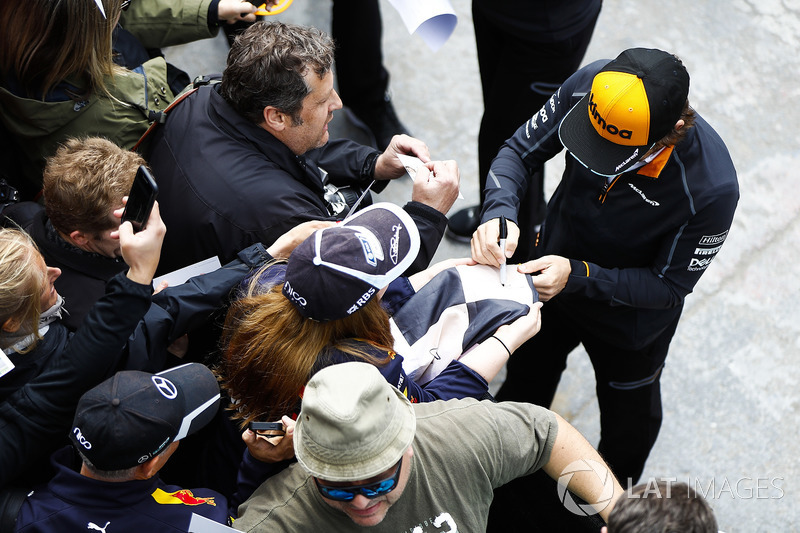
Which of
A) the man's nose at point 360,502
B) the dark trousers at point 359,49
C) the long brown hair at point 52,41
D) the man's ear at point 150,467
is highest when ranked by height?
the long brown hair at point 52,41

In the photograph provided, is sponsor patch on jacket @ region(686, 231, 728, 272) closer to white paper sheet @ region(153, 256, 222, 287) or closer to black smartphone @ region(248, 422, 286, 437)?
black smartphone @ region(248, 422, 286, 437)

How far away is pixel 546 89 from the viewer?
3582mm

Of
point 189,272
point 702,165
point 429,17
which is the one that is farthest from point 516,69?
point 189,272

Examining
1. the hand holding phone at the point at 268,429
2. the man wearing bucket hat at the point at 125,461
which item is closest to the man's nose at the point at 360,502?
the hand holding phone at the point at 268,429

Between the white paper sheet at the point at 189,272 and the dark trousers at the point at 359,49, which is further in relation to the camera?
the dark trousers at the point at 359,49

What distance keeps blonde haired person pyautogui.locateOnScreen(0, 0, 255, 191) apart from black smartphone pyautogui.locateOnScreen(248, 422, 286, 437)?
139 cm

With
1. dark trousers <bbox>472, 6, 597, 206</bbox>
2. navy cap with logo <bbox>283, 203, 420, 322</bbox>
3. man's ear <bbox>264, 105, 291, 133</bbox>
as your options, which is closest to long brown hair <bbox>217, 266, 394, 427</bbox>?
navy cap with logo <bbox>283, 203, 420, 322</bbox>

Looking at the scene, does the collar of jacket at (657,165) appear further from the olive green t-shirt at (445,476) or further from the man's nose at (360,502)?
the man's nose at (360,502)

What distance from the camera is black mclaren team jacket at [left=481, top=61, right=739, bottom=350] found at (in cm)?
240

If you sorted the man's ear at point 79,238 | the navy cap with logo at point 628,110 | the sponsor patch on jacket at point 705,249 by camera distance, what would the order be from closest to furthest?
the navy cap with logo at point 628,110 < the man's ear at point 79,238 < the sponsor patch on jacket at point 705,249

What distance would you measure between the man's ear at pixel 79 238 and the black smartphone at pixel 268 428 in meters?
0.88

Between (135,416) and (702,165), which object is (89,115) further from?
(702,165)

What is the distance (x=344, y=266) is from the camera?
1914 mm

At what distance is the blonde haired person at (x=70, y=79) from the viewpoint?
2562 mm
